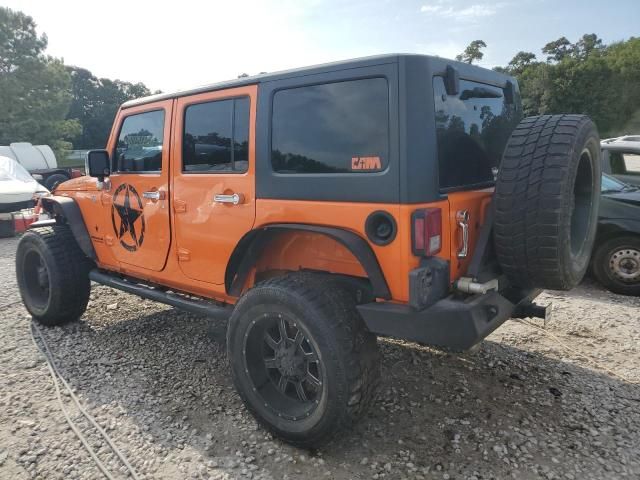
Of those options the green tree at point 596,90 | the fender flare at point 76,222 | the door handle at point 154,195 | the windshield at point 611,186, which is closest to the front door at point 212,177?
the door handle at point 154,195

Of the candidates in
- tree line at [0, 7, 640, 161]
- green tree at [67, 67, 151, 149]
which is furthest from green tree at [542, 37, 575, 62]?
green tree at [67, 67, 151, 149]

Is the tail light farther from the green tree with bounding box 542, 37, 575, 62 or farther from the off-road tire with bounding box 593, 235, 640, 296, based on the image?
the green tree with bounding box 542, 37, 575, 62

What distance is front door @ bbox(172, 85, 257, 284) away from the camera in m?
3.00

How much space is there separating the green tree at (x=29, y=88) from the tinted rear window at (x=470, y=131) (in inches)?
1226

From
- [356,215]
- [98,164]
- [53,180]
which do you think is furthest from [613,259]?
[53,180]

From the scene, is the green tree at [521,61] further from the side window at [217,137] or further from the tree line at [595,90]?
the side window at [217,137]

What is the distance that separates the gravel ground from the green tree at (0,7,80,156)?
2862cm

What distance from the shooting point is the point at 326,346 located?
2.47m

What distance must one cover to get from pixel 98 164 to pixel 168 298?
4.43 ft

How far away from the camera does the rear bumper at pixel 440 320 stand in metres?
2.30

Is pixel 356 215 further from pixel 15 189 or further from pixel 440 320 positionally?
pixel 15 189

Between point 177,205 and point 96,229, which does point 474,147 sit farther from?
point 96,229

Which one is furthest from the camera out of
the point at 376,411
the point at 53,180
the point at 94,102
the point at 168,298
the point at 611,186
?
the point at 94,102

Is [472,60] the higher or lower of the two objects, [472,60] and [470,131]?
the higher
